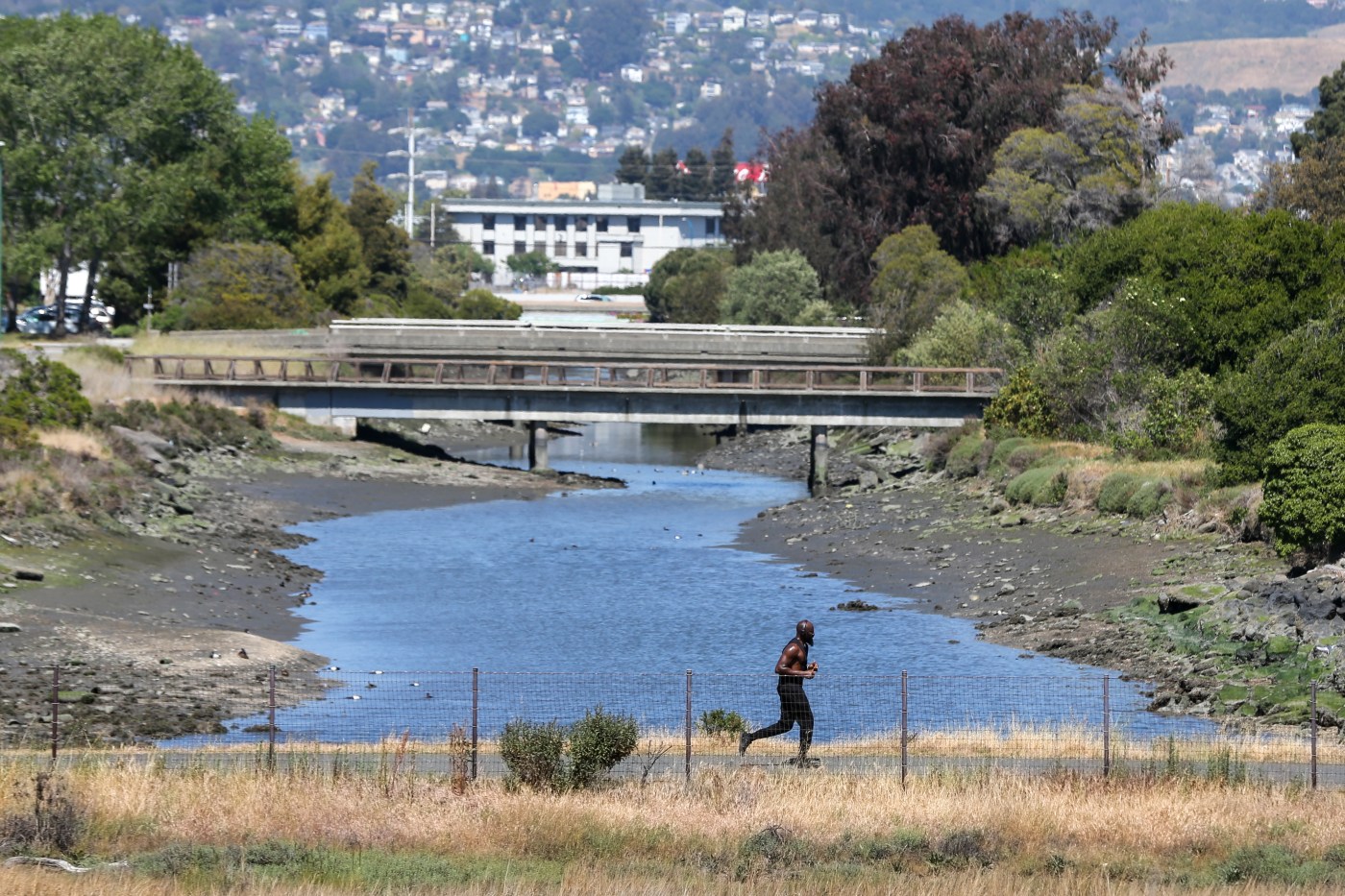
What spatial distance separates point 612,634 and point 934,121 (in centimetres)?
6298

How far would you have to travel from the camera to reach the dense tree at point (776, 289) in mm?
109062

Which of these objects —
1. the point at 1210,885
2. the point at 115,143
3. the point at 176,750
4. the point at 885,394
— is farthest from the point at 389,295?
the point at 1210,885

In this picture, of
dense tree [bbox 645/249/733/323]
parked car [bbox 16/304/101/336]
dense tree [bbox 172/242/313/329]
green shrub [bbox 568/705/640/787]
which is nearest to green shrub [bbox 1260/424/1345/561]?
green shrub [bbox 568/705/640/787]

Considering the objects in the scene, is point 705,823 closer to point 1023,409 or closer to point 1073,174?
point 1023,409

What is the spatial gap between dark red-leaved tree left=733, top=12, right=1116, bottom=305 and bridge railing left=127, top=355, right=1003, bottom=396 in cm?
2340

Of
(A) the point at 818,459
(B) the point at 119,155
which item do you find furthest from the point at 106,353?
(A) the point at 818,459

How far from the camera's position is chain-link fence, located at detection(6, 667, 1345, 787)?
2717 centimetres

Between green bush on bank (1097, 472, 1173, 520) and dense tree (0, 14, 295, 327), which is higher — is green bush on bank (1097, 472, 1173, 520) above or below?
below

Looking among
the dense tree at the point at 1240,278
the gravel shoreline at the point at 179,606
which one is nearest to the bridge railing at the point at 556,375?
the gravel shoreline at the point at 179,606

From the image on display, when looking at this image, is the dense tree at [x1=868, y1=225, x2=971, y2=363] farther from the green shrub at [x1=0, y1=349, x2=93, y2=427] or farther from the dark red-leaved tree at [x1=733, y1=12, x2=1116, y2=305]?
the green shrub at [x1=0, y1=349, x2=93, y2=427]

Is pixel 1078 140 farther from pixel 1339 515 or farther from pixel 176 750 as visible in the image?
pixel 176 750

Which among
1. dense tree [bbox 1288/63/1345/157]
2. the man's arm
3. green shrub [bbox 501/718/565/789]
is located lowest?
green shrub [bbox 501/718/565/789]

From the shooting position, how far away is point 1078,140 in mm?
96500

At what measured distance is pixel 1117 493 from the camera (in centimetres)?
5444
